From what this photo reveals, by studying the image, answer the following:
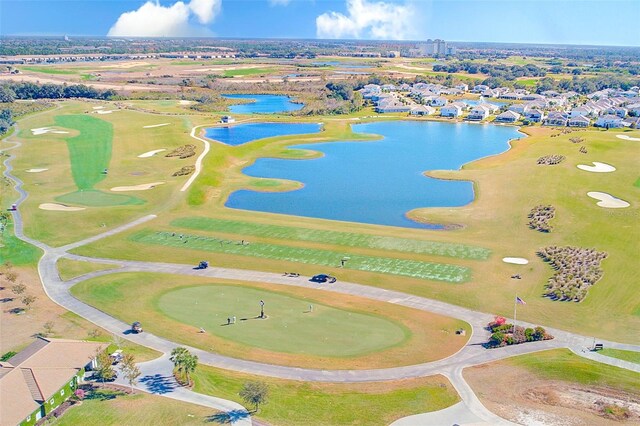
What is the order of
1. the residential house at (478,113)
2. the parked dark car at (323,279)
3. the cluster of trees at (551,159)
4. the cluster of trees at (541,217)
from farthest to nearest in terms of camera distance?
the residential house at (478,113) < the cluster of trees at (551,159) < the cluster of trees at (541,217) < the parked dark car at (323,279)

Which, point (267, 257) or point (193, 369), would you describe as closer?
point (193, 369)

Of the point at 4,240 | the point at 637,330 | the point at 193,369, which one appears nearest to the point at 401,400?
the point at 193,369

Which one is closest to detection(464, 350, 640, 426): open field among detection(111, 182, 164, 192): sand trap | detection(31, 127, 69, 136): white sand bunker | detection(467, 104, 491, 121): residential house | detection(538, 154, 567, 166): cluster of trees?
detection(538, 154, 567, 166): cluster of trees

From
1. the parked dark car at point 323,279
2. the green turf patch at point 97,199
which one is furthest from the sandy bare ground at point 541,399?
the green turf patch at point 97,199

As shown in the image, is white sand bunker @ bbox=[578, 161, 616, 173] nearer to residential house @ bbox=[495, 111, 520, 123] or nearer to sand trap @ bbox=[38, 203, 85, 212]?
residential house @ bbox=[495, 111, 520, 123]

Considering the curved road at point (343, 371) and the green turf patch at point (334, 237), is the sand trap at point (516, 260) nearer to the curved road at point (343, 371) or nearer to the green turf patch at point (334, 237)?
the green turf patch at point (334, 237)

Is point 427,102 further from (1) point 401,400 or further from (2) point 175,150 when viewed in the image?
(1) point 401,400
